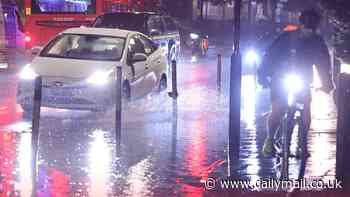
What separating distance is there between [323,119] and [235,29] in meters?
4.88

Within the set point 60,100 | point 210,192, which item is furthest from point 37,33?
point 210,192

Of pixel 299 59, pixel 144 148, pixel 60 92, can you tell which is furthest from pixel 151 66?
pixel 299 59

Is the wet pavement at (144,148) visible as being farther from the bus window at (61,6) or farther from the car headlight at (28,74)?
the bus window at (61,6)

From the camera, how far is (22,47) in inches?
1000

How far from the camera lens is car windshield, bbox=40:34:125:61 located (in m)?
16.1

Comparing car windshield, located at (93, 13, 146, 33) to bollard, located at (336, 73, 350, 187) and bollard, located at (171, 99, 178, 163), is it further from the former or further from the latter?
bollard, located at (336, 73, 350, 187)

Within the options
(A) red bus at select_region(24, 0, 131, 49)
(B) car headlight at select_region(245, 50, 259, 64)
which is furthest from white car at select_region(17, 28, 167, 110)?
(A) red bus at select_region(24, 0, 131, 49)

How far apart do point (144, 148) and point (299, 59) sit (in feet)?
8.96

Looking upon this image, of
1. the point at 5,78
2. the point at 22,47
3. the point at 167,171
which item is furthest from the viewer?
the point at 22,47

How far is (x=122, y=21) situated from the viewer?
1042 inches

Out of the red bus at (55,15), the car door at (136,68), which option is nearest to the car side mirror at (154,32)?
the red bus at (55,15)

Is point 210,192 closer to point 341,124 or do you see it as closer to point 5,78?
point 341,124

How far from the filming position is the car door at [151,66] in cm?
1714

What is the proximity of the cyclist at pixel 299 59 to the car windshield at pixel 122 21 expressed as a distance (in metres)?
15.2
